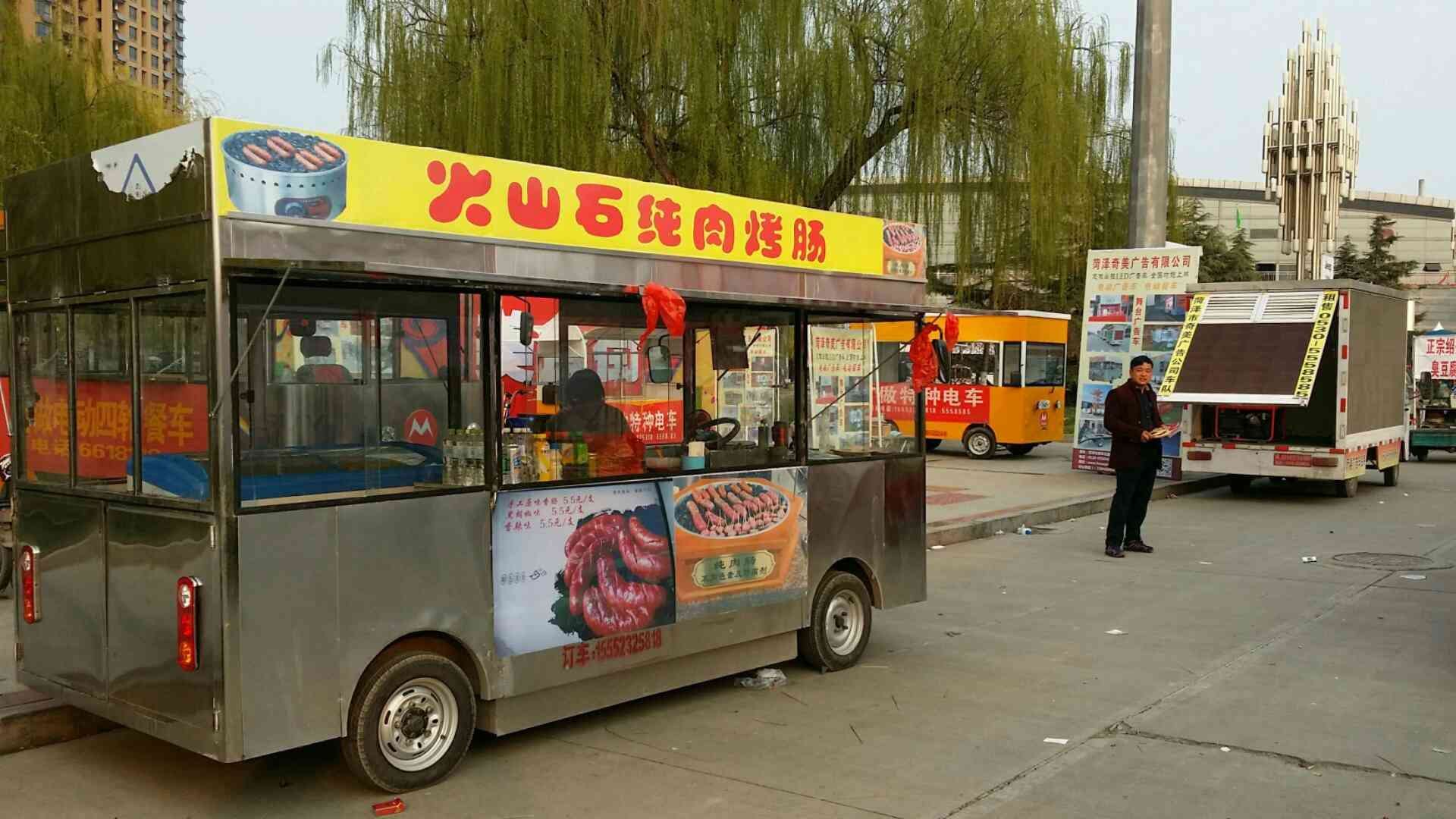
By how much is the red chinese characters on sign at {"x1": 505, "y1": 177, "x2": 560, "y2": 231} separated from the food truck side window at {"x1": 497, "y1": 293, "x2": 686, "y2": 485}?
1.15 feet

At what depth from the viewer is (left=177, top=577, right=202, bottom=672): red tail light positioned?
16.1 feet

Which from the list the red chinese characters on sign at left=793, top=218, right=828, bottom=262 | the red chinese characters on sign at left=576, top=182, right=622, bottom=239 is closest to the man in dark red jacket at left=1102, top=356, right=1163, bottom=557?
the red chinese characters on sign at left=793, top=218, right=828, bottom=262

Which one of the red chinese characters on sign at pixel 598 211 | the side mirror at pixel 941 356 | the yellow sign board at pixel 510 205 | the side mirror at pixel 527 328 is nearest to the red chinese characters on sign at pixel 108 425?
the yellow sign board at pixel 510 205

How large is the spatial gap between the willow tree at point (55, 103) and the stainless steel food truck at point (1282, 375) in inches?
604

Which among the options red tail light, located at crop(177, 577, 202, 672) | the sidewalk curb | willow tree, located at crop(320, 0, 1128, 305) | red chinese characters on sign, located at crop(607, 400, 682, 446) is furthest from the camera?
willow tree, located at crop(320, 0, 1128, 305)

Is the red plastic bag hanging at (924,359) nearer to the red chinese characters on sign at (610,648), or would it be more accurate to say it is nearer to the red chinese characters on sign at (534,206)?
the red chinese characters on sign at (610,648)

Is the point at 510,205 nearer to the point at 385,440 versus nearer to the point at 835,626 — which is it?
the point at 385,440

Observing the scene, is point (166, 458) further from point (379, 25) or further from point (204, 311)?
point (379, 25)

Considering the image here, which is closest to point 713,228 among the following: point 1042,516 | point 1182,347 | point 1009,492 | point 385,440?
point 385,440

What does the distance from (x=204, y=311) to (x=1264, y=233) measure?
77098 mm

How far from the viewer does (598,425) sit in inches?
253

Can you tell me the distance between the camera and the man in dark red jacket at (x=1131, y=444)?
12.2m

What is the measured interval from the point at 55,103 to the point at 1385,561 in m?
18.7

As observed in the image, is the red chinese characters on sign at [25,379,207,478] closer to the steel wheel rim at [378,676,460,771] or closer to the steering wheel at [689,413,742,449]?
the steel wheel rim at [378,676,460,771]
